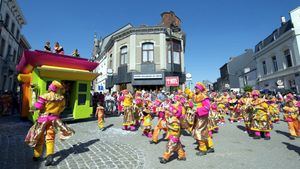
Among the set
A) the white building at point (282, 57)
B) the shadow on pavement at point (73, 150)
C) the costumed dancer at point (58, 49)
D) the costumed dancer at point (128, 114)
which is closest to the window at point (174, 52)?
the white building at point (282, 57)

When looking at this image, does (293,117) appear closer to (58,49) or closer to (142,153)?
(142,153)

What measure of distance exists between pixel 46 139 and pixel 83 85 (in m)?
5.68

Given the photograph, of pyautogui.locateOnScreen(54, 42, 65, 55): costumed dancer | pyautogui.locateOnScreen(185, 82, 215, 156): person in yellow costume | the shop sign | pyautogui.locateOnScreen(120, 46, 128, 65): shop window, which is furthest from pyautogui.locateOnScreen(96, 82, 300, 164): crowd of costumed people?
pyautogui.locateOnScreen(120, 46, 128, 65): shop window

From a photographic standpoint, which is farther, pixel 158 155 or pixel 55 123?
pixel 158 155

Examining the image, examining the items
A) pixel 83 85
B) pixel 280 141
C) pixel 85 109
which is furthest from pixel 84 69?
pixel 280 141

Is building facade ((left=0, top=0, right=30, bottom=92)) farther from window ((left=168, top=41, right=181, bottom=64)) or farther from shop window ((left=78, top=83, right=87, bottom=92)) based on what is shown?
window ((left=168, top=41, right=181, bottom=64))

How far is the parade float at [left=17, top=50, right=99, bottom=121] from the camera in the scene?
8.02 meters

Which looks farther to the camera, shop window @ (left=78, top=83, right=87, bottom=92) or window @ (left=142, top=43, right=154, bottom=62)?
window @ (left=142, top=43, right=154, bottom=62)

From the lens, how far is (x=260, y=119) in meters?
6.43

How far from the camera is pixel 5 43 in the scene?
801 inches

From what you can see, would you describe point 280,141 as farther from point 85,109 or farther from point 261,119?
point 85,109

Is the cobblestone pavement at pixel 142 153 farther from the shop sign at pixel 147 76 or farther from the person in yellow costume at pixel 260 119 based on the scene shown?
the shop sign at pixel 147 76

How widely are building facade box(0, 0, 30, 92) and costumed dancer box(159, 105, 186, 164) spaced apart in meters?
20.3

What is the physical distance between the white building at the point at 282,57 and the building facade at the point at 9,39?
2979 centimetres
